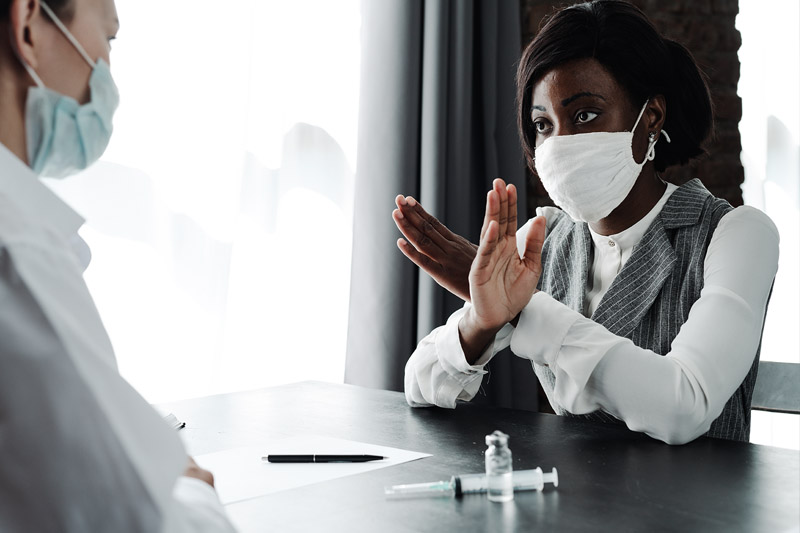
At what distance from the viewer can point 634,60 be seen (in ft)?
5.12

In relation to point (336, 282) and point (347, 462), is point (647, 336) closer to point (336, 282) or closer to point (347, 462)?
point (347, 462)

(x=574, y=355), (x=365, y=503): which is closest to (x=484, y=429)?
(x=574, y=355)

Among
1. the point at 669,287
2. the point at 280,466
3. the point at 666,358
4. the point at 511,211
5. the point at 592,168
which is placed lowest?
the point at 280,466

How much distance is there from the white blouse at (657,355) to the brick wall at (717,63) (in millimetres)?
1511

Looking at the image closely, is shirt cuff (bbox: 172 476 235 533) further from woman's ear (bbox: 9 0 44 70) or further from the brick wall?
the brick wall

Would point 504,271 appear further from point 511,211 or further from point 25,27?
point 25,27

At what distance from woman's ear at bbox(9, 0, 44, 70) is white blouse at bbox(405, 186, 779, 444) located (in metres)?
0.82

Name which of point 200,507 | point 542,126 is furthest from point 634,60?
point 200,507

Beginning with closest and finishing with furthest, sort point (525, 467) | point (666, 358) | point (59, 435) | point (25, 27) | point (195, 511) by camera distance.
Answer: point (59, 435) → point (195, 511) → point (25, 27) → point (525, 467) → point (666, 358)

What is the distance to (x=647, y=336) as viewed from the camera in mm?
1487

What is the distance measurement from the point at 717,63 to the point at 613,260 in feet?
5.28

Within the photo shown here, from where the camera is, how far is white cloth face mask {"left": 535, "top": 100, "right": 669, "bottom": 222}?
1.55 metres

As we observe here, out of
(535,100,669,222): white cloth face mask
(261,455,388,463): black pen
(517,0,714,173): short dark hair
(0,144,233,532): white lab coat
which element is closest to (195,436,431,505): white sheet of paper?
(261,455,388,463): black pen

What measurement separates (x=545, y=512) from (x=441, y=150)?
1734 mm
